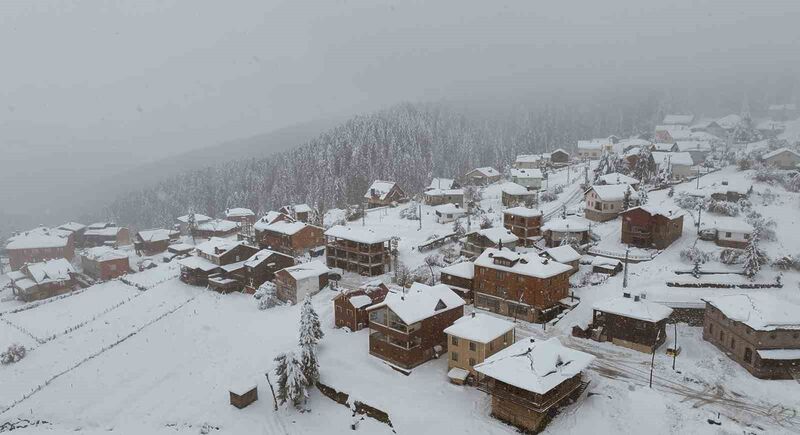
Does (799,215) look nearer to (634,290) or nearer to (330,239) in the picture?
(634,290)

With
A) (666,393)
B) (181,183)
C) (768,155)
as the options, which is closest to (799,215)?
(768,155)

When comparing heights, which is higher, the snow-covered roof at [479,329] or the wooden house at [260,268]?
the snow-covered roof at [479,329]

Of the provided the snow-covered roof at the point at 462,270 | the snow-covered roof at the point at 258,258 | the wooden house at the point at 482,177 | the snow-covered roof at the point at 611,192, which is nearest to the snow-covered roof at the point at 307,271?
the snow-covered roof at the point at 258,258

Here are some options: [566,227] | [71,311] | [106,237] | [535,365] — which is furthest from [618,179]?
[106,237]

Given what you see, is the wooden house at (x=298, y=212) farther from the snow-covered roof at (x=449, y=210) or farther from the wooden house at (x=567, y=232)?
the wooden house at (x=567, y=232)

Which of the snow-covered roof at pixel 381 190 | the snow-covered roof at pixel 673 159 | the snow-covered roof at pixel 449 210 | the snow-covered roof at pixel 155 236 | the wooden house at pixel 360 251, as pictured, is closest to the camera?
the wooden house at pixel 360 251

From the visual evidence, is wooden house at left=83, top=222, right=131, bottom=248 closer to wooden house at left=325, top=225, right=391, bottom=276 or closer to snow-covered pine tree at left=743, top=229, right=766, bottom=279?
wooden house at left=325, top=225, right=391, bottom=276

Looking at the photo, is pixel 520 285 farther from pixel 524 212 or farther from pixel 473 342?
pixel 524 212

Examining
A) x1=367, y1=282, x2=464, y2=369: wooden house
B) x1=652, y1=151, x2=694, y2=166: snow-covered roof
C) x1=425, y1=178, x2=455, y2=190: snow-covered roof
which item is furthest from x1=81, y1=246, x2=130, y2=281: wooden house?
x1=652, y1=151, x2=694, y2=166: snow-covered roof
